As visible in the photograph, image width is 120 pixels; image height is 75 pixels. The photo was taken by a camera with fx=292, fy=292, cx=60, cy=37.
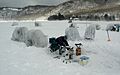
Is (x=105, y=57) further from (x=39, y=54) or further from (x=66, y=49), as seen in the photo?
(x=39, y=54)

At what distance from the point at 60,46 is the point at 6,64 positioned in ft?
12.5

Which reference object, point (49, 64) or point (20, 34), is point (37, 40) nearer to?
point (20, 34)

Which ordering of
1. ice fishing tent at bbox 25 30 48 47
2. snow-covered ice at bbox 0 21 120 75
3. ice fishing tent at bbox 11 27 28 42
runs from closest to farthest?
A: snow-covered ice at bbox 0 21 120 75
ice fishing tent at bbox 25 30 48 47
ice fishing tent at bbox 11 27 28 42

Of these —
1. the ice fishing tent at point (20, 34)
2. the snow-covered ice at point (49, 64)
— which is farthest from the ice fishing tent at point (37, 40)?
the ice fishing tent at point (20, 34)

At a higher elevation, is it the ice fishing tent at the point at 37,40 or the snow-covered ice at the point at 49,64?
the ice fishing tent at the point at 37,40

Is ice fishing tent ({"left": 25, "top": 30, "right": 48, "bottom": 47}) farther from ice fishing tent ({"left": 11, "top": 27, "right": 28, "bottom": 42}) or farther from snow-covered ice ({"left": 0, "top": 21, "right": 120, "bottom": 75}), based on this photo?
ice fishing tent ({"left": 11, "top": 27, "right": 28, "bottom": 42})

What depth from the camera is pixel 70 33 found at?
25125 millimetres

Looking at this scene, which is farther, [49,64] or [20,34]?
[20,34]

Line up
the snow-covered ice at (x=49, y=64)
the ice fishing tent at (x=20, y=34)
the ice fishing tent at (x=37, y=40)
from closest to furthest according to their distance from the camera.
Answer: the snow-covered ice at (x=49, y=64) → the ice fishing tent at (x=37, y=40) → the ice fishing tent at (x=20, y=34)

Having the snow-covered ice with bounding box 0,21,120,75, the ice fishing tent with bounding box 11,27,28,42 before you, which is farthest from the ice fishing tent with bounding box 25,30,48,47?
the ice fishing tent with bounding box 11,27,28,42

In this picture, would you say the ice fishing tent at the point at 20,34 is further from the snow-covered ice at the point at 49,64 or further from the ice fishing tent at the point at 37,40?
the snow-covered ice at the point at 49,64

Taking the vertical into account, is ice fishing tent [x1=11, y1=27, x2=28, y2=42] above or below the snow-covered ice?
above

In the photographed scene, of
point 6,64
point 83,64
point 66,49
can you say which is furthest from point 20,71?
point 66,49

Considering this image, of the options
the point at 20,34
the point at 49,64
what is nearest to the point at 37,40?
the point at 20,34
